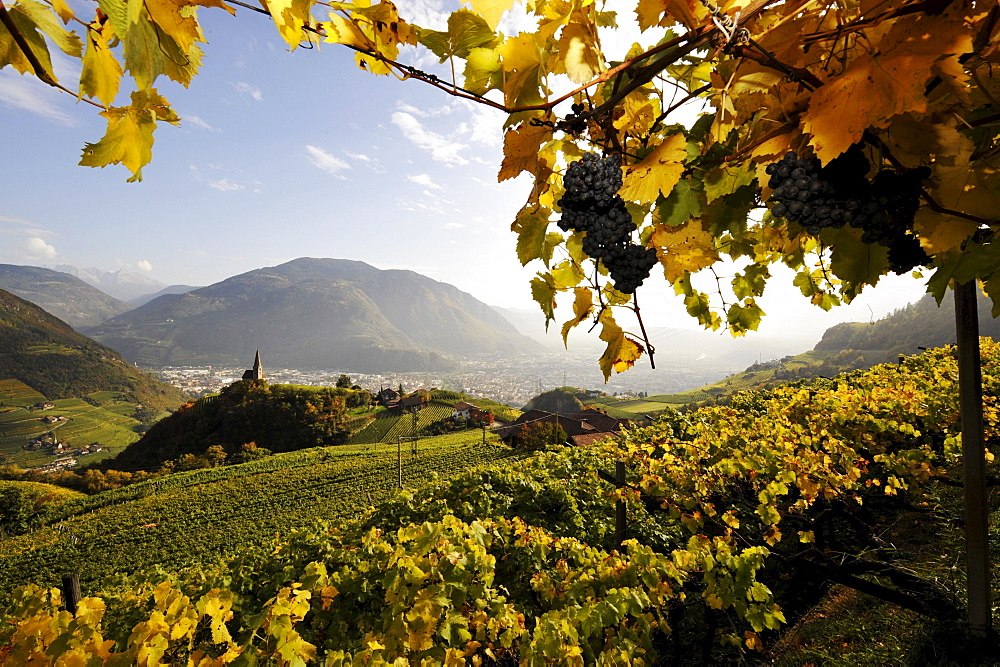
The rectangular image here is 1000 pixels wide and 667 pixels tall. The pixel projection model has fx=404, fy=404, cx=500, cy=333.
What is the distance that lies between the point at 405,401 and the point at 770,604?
2751 inches

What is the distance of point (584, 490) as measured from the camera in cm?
487

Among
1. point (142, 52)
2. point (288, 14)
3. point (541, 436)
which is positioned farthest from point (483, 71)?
point (541, 436)

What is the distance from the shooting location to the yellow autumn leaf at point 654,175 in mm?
903

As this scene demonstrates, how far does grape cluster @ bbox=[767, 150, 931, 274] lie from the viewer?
2.97ft

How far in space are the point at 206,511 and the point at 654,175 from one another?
37.0m

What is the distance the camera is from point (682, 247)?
1.34m

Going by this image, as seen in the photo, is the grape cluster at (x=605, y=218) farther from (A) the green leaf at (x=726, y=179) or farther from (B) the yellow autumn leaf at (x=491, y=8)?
(B) the yellow autumn leaf at (x=491, y=8)

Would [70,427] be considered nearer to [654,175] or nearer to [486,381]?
[486,381]

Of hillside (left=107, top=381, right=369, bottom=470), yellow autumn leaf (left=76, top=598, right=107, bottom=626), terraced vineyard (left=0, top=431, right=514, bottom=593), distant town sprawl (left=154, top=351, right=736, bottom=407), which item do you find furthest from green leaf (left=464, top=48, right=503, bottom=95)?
distant town sprawl (left=154, top=351, right=736, bottom=407)

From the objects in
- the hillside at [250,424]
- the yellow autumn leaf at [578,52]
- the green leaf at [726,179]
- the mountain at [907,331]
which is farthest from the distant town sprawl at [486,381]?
the yellow autumn leaf at [578,52]

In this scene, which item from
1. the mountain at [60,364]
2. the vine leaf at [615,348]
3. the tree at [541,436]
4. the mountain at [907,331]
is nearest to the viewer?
the vine leaf at [615,348]

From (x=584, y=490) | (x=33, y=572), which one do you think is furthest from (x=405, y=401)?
(x=584, y=490)

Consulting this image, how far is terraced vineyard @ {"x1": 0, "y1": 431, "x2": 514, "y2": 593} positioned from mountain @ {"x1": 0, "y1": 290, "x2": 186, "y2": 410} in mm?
101641

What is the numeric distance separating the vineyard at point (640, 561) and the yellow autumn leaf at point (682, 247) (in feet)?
5.52
